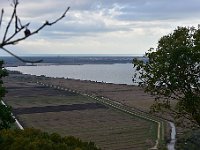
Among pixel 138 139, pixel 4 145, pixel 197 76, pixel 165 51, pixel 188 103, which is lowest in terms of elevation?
pixel 138 139

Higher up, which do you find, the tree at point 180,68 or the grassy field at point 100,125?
the tree at point 180,68

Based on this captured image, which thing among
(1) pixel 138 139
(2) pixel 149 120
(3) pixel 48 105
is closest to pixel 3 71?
(1) pixel 138 139

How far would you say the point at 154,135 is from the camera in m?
51.5

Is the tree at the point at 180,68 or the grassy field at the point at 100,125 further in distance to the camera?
the grassy field at the point at 100,125

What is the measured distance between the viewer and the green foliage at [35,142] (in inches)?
728

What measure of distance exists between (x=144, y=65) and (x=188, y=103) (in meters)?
→ 4.07

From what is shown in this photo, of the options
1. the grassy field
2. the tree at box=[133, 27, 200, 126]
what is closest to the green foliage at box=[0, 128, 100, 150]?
the tree at box=[133, 27, 200, 126]

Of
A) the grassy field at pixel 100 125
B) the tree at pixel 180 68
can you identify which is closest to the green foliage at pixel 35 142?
the tree at pixel 180 68

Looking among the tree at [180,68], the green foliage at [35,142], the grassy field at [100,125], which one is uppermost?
the tree at [180,68]

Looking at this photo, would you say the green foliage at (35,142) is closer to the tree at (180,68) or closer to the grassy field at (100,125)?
the tree at (180,68)

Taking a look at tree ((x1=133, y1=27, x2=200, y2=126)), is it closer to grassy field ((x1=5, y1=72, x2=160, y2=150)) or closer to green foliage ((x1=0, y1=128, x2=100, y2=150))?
green foliage ((x1=0, y1=128, x2=100, y2=150))

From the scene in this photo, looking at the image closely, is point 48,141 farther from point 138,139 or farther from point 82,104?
point 82,104

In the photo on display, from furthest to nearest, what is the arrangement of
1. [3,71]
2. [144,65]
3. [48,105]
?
[48,105] < [3,71] < [144,65]

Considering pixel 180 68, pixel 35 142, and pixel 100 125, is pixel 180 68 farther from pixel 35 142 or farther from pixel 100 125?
pixel 100 125
